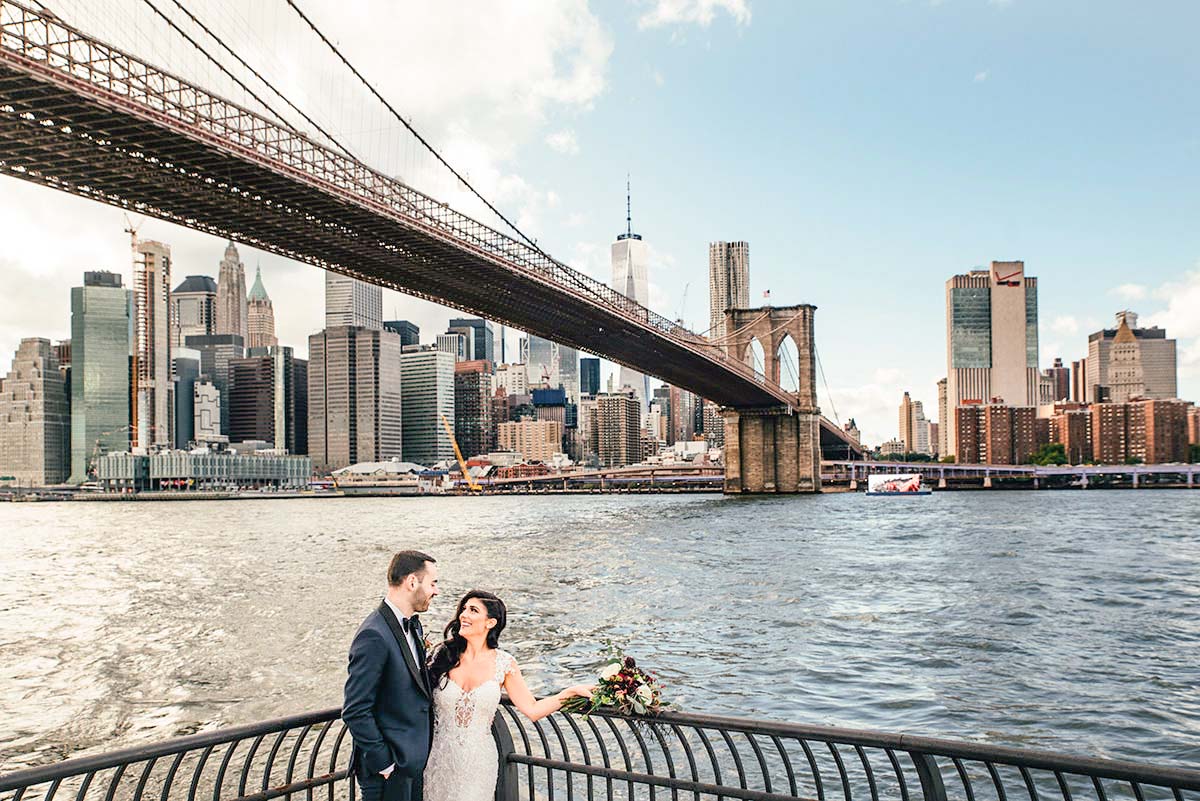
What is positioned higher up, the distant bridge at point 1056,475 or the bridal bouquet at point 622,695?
the bridal bouquet at point 622,695

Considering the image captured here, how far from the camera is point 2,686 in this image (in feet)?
50.7

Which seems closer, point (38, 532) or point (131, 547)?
point (131, 547)

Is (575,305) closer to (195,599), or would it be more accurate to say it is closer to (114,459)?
(195,599)

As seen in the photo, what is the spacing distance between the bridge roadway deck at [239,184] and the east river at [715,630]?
490 inches

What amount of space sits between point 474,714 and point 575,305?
50365 mm

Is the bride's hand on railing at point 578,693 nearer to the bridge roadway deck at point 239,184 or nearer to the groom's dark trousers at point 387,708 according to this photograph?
the groom's dark trousers at point 387,708

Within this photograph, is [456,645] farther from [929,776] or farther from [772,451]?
[772,451]

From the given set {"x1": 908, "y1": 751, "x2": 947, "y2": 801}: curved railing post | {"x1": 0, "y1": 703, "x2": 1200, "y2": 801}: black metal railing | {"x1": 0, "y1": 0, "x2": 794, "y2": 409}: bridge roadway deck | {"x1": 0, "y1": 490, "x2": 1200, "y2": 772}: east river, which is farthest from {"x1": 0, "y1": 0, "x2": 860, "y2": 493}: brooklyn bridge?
{"x1": 908, "y1": 751, "x2": 947, "y2": 801}: curved railing post

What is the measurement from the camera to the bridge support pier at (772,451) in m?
94.6

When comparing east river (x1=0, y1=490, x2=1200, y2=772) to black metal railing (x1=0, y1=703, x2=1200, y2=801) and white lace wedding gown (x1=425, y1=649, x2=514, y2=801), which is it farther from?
white lace wedding gown (x1=425, y1=649, x2=514, y2=801)

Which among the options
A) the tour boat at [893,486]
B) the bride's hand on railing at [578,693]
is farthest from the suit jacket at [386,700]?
the tour boat at [893,486]

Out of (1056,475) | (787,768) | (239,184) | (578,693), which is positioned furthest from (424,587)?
(1056,475)

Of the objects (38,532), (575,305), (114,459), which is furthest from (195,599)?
(114,459)

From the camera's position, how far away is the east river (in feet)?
41.2
